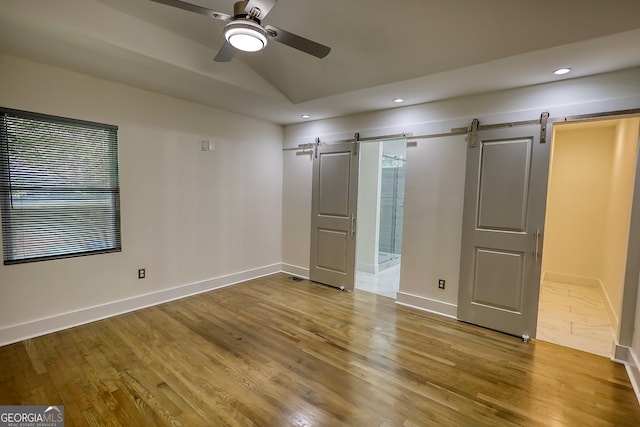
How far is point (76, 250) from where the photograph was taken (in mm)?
3000

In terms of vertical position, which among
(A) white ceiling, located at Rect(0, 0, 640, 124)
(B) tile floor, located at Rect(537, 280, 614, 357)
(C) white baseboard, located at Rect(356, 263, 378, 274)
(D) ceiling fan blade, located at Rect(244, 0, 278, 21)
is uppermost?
(A) white ceiling, located at Rect(0, 0, 640, 124)

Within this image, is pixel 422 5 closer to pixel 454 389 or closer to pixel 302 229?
pixel 454 389

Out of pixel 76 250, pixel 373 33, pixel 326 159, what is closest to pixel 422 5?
pixel 373 33

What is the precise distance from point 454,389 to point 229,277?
3217mm

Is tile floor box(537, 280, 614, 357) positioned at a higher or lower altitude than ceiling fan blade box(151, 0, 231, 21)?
lower

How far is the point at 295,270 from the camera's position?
5.00 m

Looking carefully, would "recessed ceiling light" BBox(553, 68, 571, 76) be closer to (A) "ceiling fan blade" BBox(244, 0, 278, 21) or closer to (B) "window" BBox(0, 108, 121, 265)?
(A) "ceiling fan blade" BBox(244, 0, 278, 21)

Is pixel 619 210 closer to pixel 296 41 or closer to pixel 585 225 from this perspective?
pixel 585 225

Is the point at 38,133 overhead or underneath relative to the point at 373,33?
underneath

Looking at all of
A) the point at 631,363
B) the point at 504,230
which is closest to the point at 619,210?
the point at 504,230

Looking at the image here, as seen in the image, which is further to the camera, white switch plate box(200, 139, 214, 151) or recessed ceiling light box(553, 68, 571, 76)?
A: white switch plate box(200, 139, 214, 151)

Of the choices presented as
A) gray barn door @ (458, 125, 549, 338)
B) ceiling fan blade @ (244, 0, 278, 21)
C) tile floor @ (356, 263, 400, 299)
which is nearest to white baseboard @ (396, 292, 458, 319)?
gray barn door @ (458, 125, 549, 338)

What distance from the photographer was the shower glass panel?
217 inches

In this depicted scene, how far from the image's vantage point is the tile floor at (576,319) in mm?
2916
